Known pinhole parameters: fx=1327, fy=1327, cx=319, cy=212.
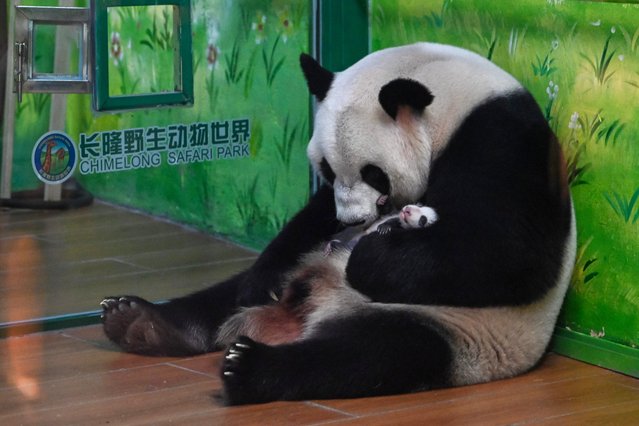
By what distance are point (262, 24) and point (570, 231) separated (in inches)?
Answer: 61.2

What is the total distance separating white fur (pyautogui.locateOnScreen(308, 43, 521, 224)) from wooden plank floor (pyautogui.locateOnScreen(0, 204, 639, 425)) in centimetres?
53

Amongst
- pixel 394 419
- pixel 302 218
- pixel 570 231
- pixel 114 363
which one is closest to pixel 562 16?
pixel 570 231

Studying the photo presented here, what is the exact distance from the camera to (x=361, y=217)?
11.1ft

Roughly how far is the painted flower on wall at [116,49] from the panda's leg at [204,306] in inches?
31.5

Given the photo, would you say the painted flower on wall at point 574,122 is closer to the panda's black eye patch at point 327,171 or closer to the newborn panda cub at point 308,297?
the newborn panda cub at point 308,297

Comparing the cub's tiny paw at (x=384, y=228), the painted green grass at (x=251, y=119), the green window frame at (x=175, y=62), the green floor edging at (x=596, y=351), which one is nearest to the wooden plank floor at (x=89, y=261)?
the painted green grass at (x=251, y=119)

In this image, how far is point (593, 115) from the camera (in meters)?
3.49

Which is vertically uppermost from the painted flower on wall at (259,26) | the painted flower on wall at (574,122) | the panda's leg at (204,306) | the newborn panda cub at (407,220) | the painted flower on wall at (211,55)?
the painted flower on wall at (259,26)

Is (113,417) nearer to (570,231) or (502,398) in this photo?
(502,398)

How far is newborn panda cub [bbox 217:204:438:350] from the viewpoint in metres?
3.35

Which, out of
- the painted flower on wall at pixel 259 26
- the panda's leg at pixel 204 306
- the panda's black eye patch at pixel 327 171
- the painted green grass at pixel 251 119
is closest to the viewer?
the panda's black eye patch at pixel 327 171

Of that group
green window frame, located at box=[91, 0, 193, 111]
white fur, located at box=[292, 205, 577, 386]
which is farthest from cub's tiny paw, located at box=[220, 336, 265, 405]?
green window frame, located at box=[91, 0, 193, 111]

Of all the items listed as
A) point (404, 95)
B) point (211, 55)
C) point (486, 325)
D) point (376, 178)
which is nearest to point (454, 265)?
point (486, 325)

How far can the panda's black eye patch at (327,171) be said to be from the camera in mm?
3457
